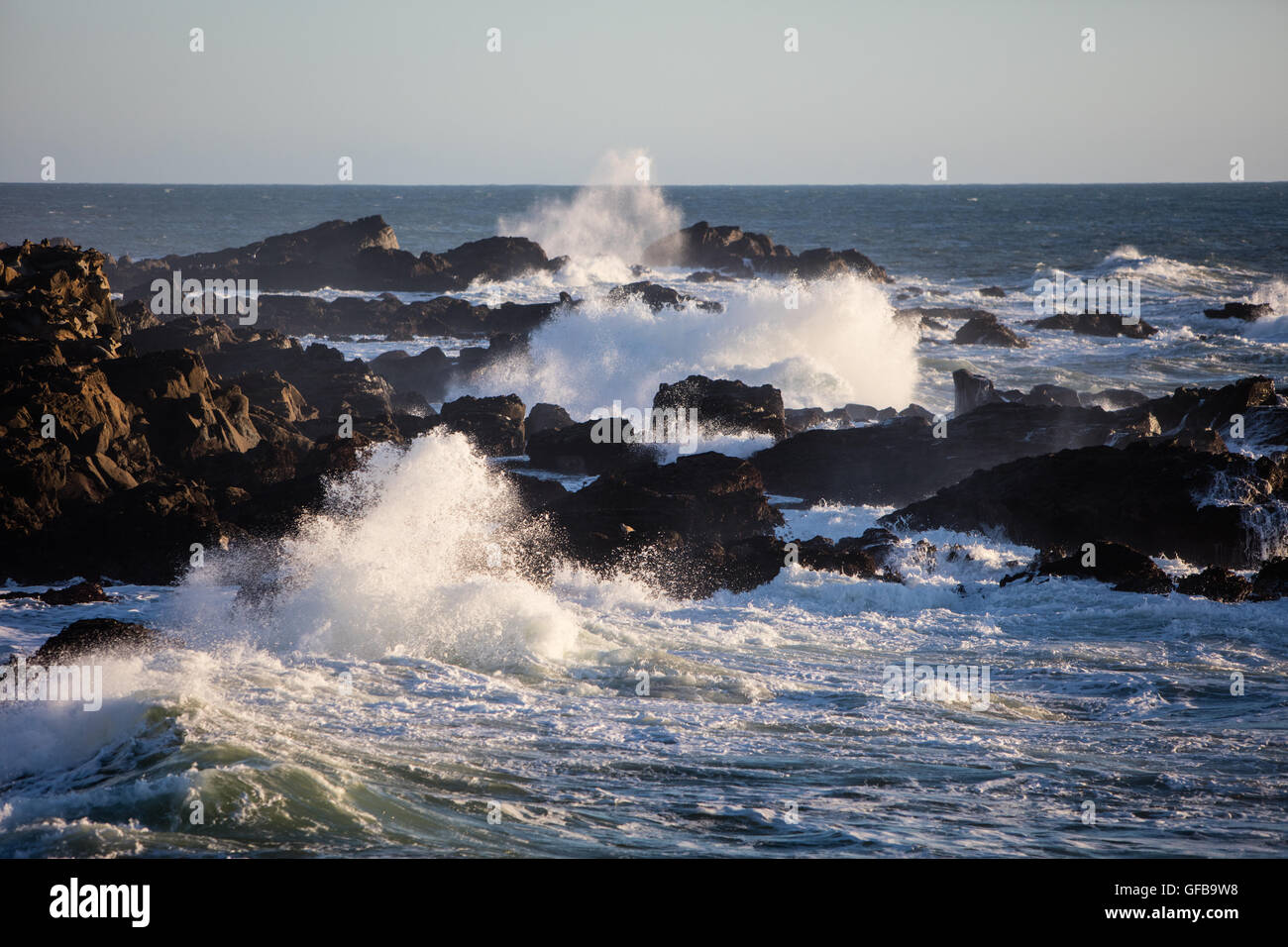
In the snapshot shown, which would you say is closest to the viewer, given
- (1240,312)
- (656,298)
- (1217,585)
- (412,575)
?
(412,575)

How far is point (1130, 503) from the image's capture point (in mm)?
15945

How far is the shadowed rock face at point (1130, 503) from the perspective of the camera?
15570 mm

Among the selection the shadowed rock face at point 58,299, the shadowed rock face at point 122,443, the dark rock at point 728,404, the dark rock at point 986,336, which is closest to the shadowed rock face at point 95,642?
the shadowed rock face at point 122,443

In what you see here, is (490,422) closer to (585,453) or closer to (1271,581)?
(585,453)

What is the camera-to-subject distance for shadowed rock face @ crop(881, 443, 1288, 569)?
51.1ft

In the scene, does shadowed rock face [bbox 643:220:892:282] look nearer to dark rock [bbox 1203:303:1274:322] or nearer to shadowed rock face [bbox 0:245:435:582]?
dark rock [bbox 1203:303:1274:322]

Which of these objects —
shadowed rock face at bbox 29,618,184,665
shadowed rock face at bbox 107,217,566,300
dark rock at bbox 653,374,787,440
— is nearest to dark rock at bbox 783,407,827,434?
dark rock at bbox 653,374,787,440

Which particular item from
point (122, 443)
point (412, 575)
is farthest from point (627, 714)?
point (122, 443)

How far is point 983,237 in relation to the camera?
266 feet

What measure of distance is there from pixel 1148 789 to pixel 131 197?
141m

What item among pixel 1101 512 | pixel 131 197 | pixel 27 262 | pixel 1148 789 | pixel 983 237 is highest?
pixel 131 197

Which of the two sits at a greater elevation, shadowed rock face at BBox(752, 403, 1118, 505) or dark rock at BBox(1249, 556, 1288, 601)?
shadowed rock face at BBox(752, 403, 1118, 505)

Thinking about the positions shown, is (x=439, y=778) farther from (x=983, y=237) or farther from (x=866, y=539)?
Answer: (x=983, y=237)
